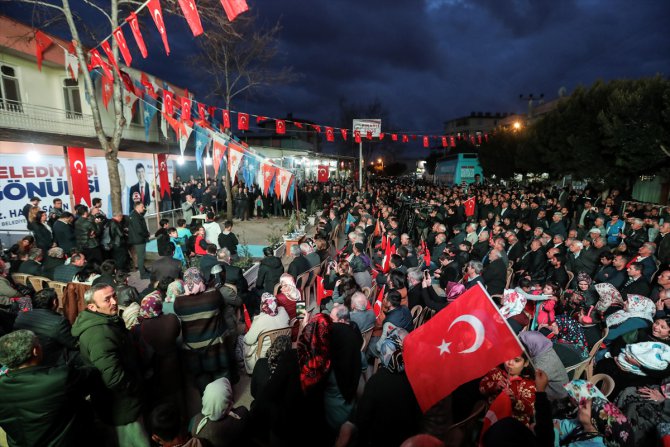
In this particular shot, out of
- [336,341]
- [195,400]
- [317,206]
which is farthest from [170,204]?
[336,341]

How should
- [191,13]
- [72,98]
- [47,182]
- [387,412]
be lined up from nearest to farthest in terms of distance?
[387,412] < [191,13] < [47,182] < [72,98]

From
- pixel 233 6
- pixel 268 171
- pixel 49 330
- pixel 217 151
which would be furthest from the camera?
pixel 268 171

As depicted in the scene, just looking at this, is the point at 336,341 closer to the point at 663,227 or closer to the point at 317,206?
the point at 663,227

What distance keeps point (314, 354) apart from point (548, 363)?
7.21 feet

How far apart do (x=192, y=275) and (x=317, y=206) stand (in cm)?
1422

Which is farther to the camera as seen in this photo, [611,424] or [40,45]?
[40,45]

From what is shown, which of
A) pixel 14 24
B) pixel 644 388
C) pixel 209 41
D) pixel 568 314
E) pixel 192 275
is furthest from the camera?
pixel 209 41

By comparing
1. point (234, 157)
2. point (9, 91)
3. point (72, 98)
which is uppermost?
point (72, 98)

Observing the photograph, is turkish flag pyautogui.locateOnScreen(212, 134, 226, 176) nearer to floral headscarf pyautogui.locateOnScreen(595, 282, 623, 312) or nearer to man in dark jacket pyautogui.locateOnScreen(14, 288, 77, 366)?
man in dark jacket pyautogui.locateOnScreen(14, 288, 77, 366)

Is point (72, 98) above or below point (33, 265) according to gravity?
above

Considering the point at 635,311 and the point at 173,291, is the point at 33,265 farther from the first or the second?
the point at 635,311

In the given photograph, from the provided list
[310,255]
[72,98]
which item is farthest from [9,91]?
[310,255]

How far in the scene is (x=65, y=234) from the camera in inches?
284

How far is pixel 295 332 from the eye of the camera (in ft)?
13.0
